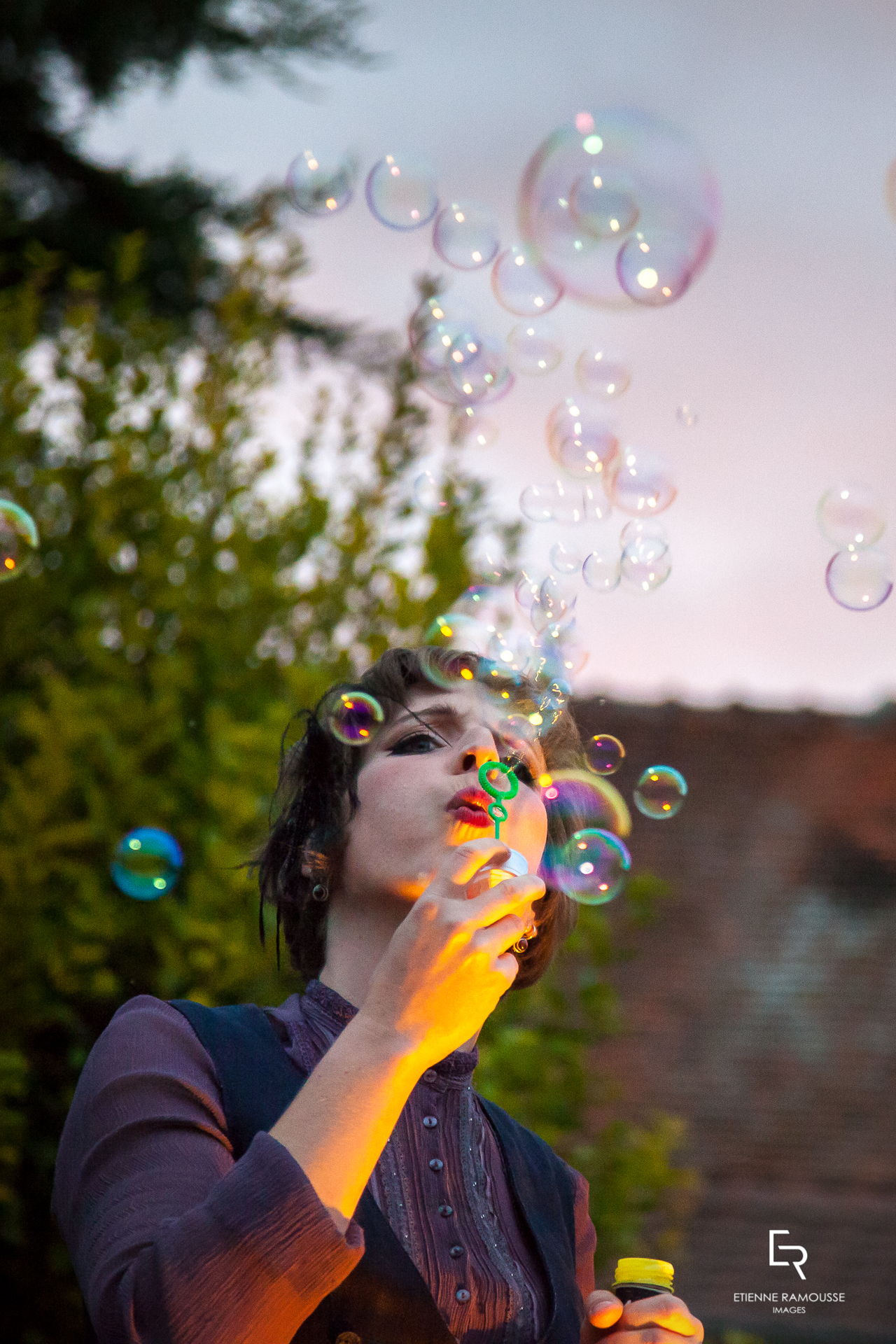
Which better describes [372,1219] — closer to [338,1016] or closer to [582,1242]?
[338,1016]

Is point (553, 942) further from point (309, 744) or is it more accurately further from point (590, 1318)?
point (590, 1318)

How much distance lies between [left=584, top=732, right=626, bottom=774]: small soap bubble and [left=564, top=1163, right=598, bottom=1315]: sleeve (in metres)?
A: 0.81

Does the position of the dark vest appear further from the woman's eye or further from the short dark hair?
the woman's eye

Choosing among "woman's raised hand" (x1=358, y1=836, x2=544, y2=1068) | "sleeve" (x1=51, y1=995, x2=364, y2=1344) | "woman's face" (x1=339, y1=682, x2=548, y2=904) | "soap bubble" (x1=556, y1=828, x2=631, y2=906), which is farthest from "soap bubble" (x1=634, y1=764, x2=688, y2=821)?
"sleeve" (x1=51, y1=995, x2=364, y2=1344)

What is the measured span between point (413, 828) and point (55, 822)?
1.70m

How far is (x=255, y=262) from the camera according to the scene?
3693 millimetres

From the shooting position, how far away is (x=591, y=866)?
6.84 ft

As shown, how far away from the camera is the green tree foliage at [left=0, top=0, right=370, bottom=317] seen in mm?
5379

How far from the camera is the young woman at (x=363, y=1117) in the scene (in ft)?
3.27

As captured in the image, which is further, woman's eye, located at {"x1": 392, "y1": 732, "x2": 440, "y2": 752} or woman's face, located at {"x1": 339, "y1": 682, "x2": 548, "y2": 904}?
woman's eye, located at {"x1": 392, "y1": 732, "x2": 440, "y2": 752}

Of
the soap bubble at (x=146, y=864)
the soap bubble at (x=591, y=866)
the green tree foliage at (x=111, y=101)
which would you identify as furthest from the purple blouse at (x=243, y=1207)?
the green tree foliage at (x=111, y=101)

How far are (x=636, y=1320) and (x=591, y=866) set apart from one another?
84 centimetres

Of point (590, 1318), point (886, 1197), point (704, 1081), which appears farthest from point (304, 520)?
point (886, 1197)

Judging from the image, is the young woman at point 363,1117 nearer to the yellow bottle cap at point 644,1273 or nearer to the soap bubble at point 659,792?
the yellow bottle cap at point 644,1273
